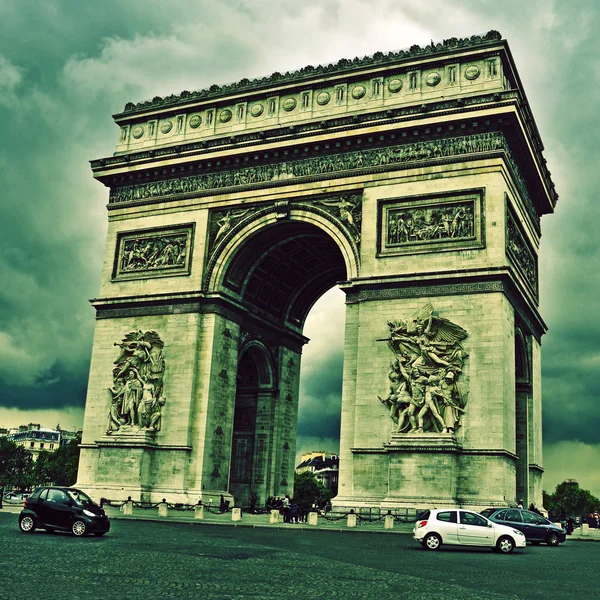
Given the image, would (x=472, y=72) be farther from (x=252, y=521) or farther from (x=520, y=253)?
(x=252, y=521)

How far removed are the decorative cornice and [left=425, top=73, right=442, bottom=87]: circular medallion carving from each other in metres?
0.90

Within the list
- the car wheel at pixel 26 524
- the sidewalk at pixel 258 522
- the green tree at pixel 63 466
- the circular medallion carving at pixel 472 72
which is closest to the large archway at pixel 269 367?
the sidewalk at pixel 258 522

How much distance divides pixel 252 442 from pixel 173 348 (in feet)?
26.7

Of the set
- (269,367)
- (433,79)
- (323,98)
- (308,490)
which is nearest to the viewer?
(433,79)

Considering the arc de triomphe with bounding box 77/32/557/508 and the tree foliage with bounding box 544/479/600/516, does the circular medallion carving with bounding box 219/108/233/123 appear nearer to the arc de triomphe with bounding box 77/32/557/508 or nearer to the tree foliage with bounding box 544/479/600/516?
the arc de triomphe with bounding box 77/32/557/508

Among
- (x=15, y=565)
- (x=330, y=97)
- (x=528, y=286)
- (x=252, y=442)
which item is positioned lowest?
(x=15, y=565)

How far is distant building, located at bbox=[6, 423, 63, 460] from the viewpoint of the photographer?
171m

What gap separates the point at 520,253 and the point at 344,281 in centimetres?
816

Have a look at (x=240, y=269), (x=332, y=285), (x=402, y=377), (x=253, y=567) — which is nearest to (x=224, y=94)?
(x=240, y=269)

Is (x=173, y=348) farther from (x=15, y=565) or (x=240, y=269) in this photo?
(x=15, y=565)

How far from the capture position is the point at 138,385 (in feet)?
122

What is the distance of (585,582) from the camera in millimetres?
15383

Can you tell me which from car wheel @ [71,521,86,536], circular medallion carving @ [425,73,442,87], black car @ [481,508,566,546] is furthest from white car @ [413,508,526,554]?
circular medallion carving @ [425,73,442,87]

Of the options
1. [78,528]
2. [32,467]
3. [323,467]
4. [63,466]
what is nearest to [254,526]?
[78,528]
